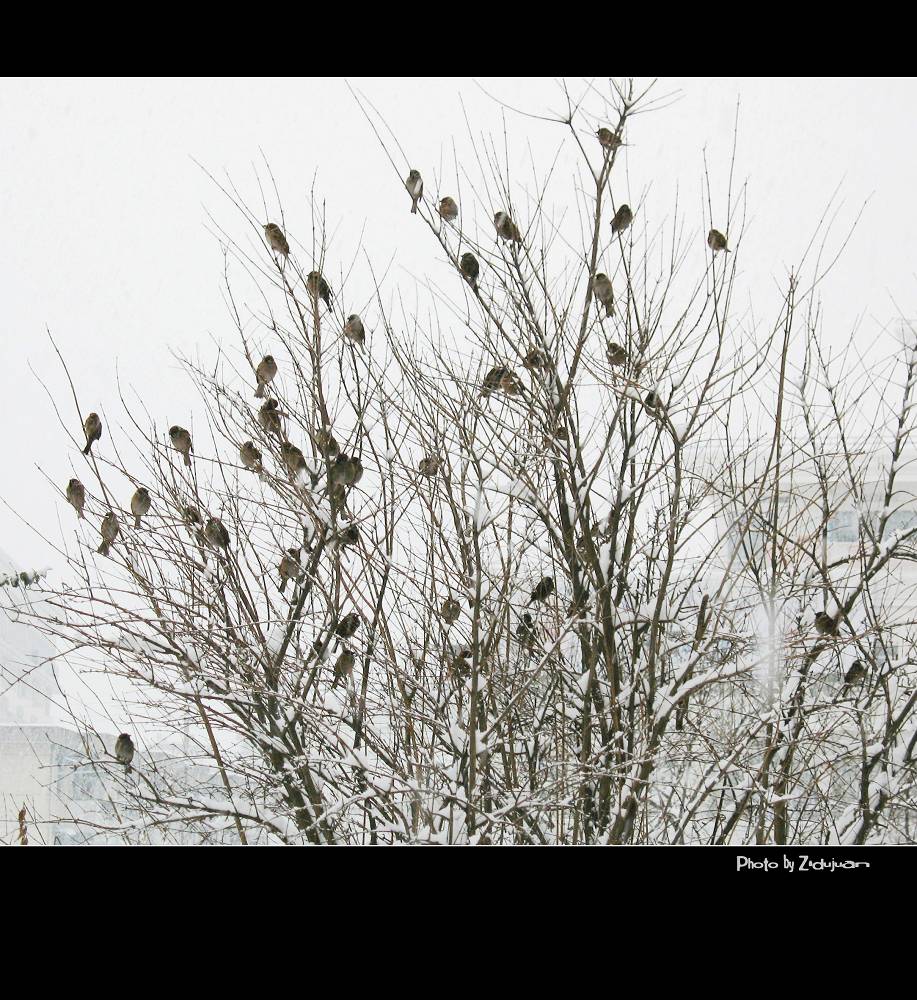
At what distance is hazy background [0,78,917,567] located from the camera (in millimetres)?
1747

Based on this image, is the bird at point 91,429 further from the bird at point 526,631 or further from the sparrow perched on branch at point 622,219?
the sparrow perched on branch at point 622,219

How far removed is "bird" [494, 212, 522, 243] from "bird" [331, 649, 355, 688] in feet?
2.91

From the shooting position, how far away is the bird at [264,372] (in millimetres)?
1740

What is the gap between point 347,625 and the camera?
1.64 m

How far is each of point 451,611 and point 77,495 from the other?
29.6 inches

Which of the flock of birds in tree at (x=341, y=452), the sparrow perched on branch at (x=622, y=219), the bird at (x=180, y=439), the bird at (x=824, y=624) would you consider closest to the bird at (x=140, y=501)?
the flock of birds in tree at (x=341, y=452)

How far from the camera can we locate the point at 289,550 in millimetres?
1678

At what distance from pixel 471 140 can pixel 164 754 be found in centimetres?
142

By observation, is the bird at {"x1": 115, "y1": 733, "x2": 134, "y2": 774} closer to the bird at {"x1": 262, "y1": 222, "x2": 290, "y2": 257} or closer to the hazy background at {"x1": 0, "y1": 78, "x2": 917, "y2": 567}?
the hazy background at {"x1": 0, "y1": 78, "x2": 917, "y2": 567}

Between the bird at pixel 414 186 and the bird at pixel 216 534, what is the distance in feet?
2.42
